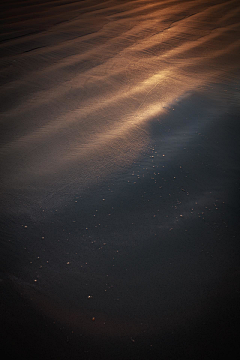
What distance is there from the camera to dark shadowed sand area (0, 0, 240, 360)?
2.90ft

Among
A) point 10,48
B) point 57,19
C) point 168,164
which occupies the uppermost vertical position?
point 57,19

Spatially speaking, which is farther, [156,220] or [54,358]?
[156,220]

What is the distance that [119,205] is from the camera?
1.29 meters

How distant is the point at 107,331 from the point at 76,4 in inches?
187

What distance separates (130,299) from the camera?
37.5 inches

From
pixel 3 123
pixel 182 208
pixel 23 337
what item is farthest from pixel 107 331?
pixel 3 123

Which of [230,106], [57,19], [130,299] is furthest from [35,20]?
[130,299]

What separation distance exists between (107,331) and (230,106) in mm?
1765

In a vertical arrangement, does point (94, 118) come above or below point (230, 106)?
above

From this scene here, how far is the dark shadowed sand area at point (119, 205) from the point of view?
0.89 m

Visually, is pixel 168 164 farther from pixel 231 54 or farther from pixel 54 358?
pixel 231 54

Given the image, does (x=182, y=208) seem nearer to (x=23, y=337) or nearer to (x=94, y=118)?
(x=23, y=337)

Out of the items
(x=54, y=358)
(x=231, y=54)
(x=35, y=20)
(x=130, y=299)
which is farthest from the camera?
(x=35, y=20)

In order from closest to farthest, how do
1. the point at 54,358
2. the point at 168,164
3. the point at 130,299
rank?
1. the point at 54,358
2. the point at 130,299
3. the point at 168,164
